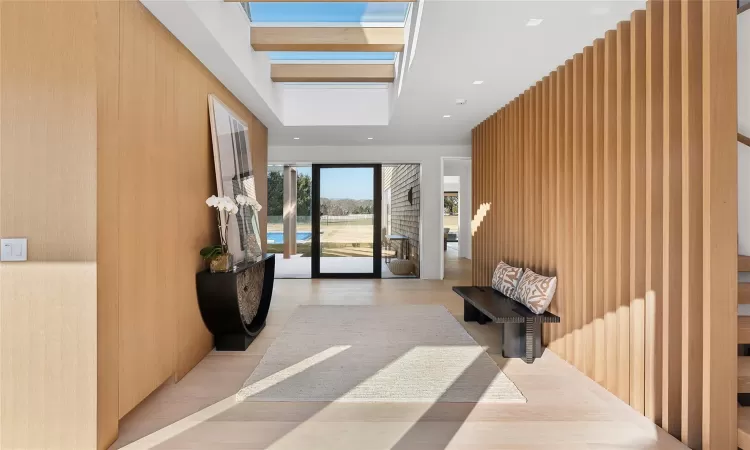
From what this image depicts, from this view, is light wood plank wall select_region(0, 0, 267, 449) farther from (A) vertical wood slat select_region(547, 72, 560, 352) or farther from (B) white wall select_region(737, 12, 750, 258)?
(B) white wall select_region(737, 12, 750, 258)

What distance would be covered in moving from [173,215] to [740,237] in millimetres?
3946

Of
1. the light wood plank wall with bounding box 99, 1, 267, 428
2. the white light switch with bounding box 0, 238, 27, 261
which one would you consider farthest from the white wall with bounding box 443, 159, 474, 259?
the white light switch with bounding box 0, 238, 27, 261

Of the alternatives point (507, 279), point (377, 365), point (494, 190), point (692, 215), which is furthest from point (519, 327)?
point (494, 190)

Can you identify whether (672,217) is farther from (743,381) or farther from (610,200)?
(743,381)

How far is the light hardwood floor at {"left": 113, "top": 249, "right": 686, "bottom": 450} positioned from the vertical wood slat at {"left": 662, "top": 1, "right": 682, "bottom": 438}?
0.93ft

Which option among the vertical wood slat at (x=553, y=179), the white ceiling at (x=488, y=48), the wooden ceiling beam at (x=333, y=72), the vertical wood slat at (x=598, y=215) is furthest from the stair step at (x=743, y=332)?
the wooden ceiling beam at (x=333, y=72)

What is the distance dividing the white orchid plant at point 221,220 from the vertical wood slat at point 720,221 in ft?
10.9

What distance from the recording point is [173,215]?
2.81 metres

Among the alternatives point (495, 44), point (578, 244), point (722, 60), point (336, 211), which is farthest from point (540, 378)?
point (336, 211)

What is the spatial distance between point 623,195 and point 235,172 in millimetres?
3481

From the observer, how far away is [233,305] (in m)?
3.24

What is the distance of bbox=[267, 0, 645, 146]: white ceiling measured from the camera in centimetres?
241

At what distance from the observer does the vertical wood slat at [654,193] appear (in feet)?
7.50

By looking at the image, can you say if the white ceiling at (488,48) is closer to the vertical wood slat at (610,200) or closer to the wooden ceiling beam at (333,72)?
the vertical wood slat at (610,200)
